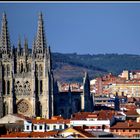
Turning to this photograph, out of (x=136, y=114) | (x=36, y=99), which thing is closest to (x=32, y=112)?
(x=36, y=99)

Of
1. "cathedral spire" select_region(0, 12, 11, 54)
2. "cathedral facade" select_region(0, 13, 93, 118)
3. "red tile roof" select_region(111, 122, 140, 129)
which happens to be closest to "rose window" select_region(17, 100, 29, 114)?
"cathedral facade" select_region(0, 13, 93, 118)

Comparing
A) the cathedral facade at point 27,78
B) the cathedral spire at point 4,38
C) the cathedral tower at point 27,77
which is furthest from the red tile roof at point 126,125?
the cathedral spire at point 4,38

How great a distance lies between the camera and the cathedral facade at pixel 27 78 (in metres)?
114

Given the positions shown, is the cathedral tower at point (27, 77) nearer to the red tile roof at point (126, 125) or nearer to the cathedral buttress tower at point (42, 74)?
the cathedral buttress tower at point (42, 74)

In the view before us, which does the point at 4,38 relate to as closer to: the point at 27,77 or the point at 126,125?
the point at 27,77

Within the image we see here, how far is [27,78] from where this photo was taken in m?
115

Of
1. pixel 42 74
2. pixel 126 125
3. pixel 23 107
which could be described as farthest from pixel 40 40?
pixel 126 125

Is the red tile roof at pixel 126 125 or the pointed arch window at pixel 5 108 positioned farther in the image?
the pointed arch window at pixel 5 108

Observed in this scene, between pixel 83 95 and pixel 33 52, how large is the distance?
8684 mm

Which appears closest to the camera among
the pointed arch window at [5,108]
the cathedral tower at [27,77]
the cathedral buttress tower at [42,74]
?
the cathedral buttress tower at [42,74]

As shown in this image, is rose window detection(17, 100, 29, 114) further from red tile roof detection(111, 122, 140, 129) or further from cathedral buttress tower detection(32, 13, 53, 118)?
red tile roof detection(111, 122, 140, 129)

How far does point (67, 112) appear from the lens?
118 m

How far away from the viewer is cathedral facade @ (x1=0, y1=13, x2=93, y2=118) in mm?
114000

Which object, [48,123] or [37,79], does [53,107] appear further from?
[48,123]
